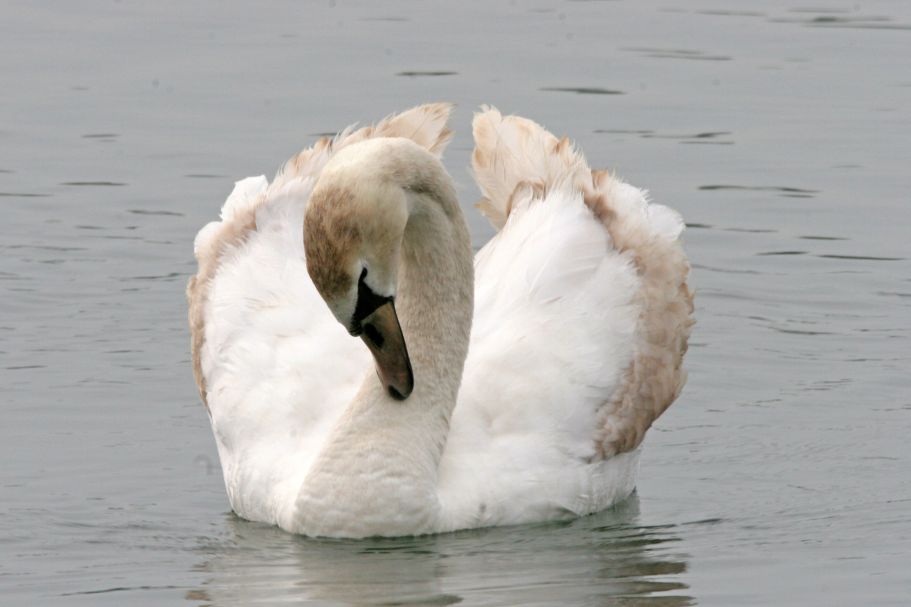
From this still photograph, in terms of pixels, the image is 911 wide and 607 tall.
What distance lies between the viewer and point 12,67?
1817 cm

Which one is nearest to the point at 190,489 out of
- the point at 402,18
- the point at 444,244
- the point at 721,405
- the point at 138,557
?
the point at 138,557

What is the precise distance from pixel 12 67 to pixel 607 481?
9039 mm

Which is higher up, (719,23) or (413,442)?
(413,442)

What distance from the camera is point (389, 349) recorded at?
9.56 metres

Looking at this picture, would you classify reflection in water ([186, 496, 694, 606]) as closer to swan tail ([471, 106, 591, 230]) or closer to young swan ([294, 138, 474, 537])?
young swan ([294, 138, 474, 537])

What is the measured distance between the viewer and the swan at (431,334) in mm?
9609

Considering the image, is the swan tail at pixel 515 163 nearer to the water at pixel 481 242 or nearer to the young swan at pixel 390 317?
the young swan at pixel 390 317

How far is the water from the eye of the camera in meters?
9.56

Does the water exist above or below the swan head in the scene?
below

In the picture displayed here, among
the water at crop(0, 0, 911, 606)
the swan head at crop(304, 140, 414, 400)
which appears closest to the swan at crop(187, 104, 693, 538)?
the swan head at crop(304, 140, 414, 400)

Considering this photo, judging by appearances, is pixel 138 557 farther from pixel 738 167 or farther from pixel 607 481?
pixel 738 167

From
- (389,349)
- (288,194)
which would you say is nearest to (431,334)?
(389,349)

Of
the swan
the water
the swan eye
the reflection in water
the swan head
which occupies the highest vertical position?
the swan head

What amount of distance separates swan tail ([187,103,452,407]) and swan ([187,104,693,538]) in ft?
0.03
